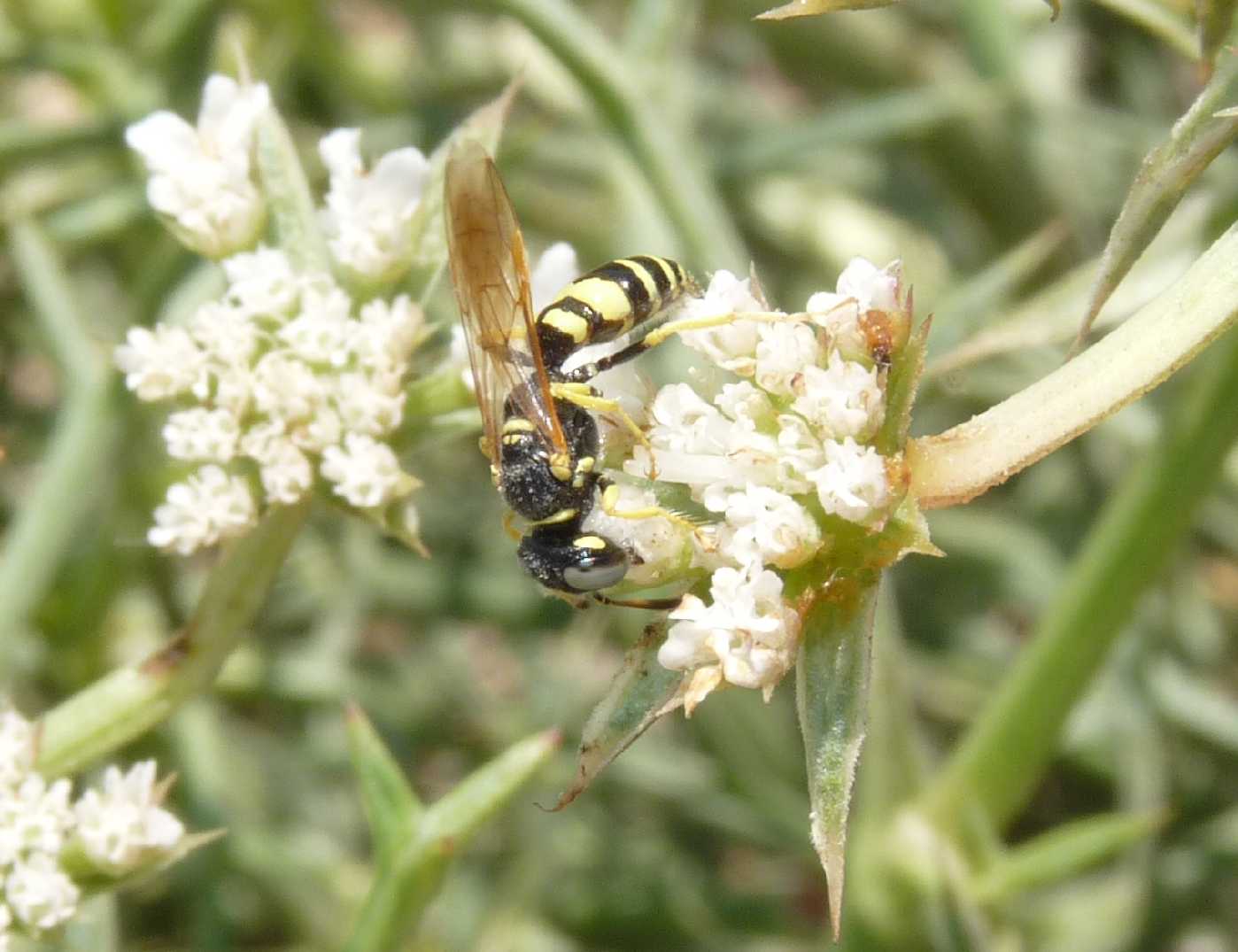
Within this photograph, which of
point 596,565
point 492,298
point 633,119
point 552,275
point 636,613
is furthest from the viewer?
point 636,613

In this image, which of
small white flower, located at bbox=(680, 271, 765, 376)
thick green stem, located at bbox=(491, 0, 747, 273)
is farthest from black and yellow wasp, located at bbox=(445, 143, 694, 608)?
thick green stem, located at bbox=(491, 0, 747, 273)

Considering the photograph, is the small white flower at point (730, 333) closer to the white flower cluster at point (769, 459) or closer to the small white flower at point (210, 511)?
the white flower cluster at point (769, 459)

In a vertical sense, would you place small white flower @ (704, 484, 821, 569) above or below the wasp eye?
above

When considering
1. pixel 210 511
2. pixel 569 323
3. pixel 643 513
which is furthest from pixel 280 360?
pixel 643 513

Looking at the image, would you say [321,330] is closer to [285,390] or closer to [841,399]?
[285,390]

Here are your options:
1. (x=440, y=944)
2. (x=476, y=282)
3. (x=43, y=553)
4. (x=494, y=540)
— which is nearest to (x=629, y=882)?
(x=440, y=944)

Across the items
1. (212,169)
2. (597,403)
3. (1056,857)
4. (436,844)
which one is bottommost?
(1056,857)

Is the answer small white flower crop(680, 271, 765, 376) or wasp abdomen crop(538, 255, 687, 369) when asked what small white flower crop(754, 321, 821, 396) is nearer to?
small white flower crop(680, 271, 765, 376)
